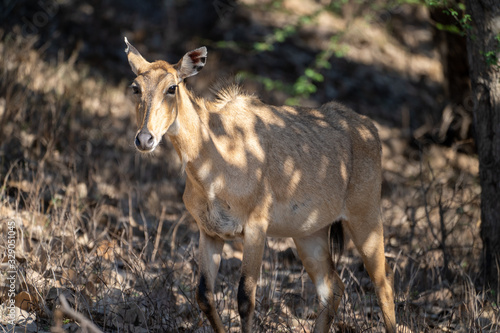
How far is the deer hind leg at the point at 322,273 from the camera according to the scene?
6250mm

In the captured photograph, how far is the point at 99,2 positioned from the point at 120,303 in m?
12.0

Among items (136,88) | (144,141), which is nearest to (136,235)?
(136,88)

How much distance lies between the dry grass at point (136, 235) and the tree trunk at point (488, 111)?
16.5 inches

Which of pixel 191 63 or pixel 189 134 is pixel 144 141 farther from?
pixel 191 63

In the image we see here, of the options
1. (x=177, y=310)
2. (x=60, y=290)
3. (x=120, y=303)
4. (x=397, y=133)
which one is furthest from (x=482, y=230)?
(x=397, y=133)

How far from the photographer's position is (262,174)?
574 centimetres

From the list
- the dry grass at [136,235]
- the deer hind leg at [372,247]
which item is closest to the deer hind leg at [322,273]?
the dry grass at [136,235]

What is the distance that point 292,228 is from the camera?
600 centimetres

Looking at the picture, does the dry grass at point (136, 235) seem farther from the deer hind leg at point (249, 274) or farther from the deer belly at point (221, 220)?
the deer belly at point (221, 220)

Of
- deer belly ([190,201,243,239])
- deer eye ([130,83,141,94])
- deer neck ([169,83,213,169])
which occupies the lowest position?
deer belly ([190,201,243,239])

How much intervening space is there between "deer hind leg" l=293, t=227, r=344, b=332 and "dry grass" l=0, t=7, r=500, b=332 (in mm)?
134

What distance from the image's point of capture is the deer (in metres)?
5.46

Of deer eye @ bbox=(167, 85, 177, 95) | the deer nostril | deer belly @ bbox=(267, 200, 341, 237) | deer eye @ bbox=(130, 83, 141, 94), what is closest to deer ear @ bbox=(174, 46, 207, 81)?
deer eye @ bbox=(167, 85, 177, 95)

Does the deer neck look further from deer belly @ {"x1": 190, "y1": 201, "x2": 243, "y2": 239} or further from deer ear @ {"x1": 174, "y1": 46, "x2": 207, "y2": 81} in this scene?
deer belly @ {"x1": 190, "y1": 201, "x2": 243, "y2": 239}
